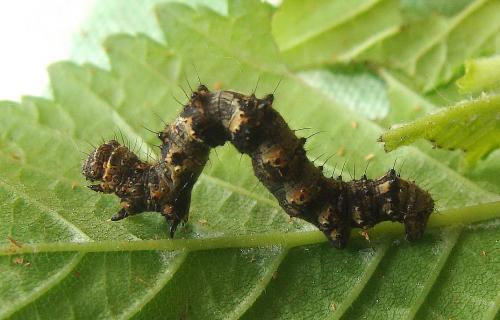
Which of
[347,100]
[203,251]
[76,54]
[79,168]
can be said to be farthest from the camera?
[76,54]

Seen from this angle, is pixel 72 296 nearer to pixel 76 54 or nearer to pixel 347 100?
pixel 347 100

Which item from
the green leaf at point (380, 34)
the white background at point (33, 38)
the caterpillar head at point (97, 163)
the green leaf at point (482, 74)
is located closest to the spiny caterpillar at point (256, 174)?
the caterpillar head at point (97, 163)

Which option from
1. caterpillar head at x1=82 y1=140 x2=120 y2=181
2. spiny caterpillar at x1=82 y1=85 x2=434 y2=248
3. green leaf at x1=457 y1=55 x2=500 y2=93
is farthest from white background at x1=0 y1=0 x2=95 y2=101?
green leaf at x1=457 y1=55 x2=500 y2=93

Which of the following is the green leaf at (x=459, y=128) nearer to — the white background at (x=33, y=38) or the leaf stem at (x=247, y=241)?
the leaf stem at (x=247, y=241)

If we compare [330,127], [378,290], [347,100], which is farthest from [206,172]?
[347,100]

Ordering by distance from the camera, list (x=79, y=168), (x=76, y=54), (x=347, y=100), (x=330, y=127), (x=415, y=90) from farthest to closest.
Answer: (x=76, y=54) → (x=347, y=100) → (x=415, y=90) → (x=330, y=127) → (x=79, y=168)

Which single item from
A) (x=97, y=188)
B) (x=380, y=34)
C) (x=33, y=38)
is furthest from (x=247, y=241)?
(x=33, y=38)

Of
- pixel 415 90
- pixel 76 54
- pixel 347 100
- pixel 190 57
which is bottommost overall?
pixel 415 90
